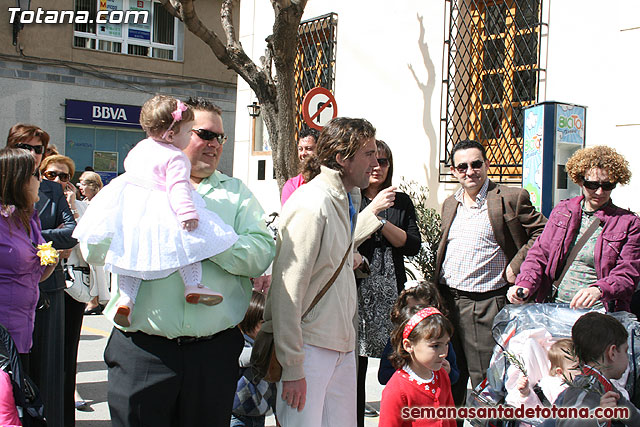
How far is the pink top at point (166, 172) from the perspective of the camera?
2.74 metres

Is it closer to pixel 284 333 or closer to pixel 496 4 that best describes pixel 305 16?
pixel 496 4

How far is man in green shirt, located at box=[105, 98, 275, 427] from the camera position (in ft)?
8.93

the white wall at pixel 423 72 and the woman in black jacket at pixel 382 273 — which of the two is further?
the white wall at pixel 423 72

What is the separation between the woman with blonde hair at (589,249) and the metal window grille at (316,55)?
761 centimetres

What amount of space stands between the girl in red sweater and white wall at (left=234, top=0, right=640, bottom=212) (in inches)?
167

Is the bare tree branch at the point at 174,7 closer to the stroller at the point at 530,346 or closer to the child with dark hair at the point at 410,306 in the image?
the child with dark hair at the point at 410,306

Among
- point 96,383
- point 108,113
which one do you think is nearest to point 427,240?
point 96,383

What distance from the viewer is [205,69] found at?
2166 centimetres

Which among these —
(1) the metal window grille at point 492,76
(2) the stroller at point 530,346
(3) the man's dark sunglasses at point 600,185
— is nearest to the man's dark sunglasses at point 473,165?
(3) the man's dark sunglasses at point 600,185

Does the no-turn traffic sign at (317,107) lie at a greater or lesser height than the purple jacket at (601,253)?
greater

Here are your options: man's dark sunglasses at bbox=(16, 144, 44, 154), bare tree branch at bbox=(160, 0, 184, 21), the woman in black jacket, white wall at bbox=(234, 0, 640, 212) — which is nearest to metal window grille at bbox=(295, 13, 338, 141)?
white wall at bbox=(234, 0, 640, 212)

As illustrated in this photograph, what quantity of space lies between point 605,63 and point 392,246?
4.43 meters

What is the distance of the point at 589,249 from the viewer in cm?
412

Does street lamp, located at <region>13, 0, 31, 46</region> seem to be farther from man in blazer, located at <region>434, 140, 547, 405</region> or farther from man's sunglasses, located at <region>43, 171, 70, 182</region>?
man in blazer, located at <region>434, 140, 547, 405</region>
